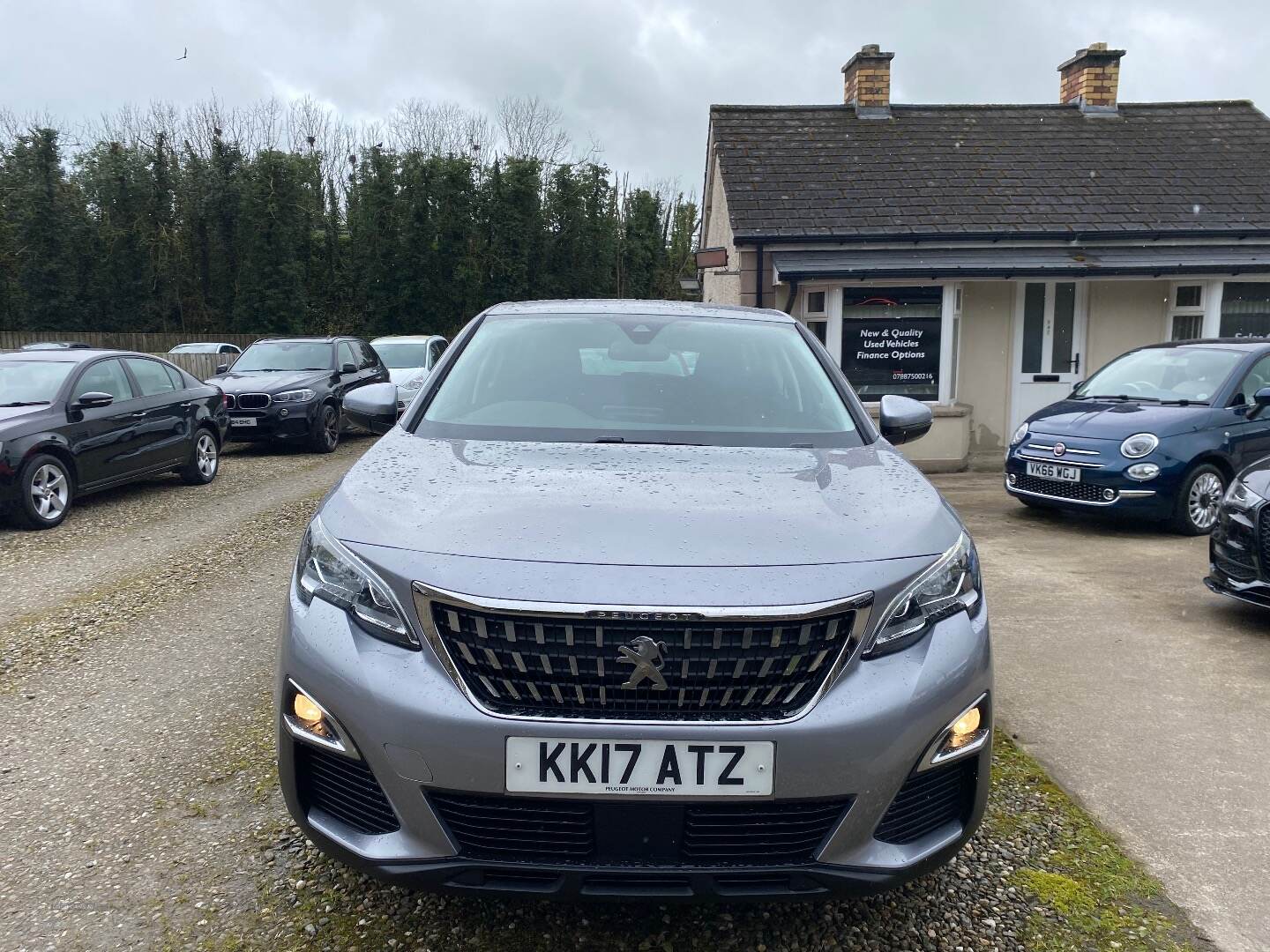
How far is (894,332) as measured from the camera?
12.2 metres

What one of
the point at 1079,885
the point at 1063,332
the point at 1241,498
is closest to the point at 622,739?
the point at 1079,885

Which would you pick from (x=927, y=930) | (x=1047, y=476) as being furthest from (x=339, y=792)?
(x=1047, y=476)

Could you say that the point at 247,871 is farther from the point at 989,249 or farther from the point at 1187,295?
the point at 1187,295

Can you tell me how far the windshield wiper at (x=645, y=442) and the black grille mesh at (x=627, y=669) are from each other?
1.07 metres

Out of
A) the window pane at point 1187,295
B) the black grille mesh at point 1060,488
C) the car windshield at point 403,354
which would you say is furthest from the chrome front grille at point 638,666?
the car windshield at point 403,354

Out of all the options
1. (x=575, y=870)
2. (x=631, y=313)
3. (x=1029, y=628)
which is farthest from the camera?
(x=1029, y=628)

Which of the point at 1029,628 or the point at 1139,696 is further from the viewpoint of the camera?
the point at 1029,628

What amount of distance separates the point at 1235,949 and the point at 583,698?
1.89 m

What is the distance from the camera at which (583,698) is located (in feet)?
6.69

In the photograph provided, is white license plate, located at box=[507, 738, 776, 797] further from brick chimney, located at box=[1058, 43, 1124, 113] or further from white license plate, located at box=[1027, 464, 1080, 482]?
brick chimney, located at box=[1058, 43, 1124, 113]

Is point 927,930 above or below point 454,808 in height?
below

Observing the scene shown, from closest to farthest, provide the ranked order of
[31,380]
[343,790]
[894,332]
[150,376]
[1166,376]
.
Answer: [343,790], [31,380], [1166,376], [150,376], [894,332]

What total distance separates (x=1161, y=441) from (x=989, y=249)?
5837mm

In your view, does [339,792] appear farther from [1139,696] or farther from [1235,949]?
[1139,696]
